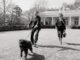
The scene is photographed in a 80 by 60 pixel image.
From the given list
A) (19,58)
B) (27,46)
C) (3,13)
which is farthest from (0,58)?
(3,13)

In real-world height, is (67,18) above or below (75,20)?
above

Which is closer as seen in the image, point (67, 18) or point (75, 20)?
point (75, 20)

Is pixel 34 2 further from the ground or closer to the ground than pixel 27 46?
further from the ground

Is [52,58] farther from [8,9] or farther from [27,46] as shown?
[8,9]

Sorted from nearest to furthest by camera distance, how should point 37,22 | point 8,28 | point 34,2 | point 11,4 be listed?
point 37,22
point 8,28
point 11,4
point 34,2

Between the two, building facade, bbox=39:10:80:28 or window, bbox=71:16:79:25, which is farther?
building facade, bbox=39:10:80:28

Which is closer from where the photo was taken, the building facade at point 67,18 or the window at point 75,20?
the window at point 75,20

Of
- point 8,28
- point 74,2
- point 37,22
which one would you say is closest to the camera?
point 37,22

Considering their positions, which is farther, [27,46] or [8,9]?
[8,9]

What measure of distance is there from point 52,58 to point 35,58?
0.64 meters

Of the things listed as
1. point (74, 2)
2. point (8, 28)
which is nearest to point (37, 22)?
point (8, 28)

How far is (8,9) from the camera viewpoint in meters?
41.5

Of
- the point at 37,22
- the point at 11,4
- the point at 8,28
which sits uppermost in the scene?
the point at 11,4

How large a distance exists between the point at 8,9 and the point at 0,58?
3576 cm
